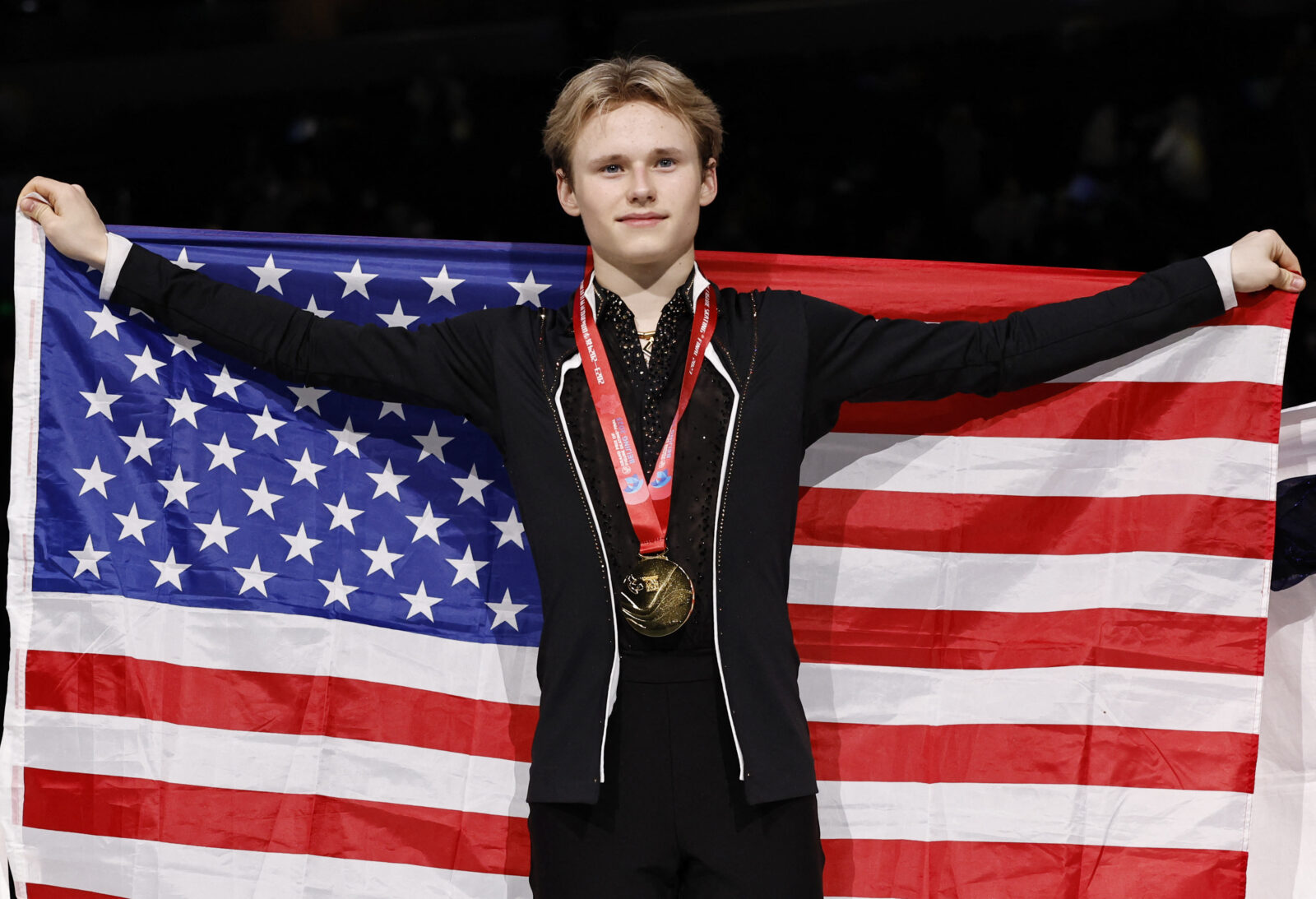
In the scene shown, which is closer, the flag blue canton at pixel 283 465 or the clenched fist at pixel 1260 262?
the clenched fist at pixel 1260 262

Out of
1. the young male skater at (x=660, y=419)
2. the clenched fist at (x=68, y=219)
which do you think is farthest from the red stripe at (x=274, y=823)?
the clenched fist at (x=68, y=219)

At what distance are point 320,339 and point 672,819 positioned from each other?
1.10 metres

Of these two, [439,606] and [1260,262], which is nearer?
[1260,262]

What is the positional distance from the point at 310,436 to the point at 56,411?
553mm

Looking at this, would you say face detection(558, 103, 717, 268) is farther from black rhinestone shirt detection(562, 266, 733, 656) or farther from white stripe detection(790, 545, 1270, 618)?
white stripe detection(790, 545, 1270, 618)

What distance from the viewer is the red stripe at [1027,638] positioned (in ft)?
8.44

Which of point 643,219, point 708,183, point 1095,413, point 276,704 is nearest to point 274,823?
point 276,704

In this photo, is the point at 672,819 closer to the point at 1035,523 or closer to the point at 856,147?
the point at 1035,523

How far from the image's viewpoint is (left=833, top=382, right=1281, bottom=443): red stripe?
255cm

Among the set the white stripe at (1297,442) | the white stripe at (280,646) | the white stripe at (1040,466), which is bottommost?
the white stripe at (280,646)

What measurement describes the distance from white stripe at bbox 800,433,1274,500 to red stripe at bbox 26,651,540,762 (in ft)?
2.96

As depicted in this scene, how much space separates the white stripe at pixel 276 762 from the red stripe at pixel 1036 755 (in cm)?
73

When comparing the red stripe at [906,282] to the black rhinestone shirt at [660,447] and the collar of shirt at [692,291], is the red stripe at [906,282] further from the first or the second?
the black rhinestone shirt at [660,447]

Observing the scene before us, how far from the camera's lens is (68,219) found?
249 cm
